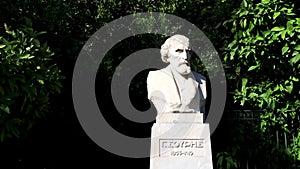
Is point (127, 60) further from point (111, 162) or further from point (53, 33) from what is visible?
point (111, 162)

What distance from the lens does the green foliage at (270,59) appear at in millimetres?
5855

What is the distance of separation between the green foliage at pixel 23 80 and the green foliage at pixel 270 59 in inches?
112

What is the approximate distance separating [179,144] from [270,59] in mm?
2587

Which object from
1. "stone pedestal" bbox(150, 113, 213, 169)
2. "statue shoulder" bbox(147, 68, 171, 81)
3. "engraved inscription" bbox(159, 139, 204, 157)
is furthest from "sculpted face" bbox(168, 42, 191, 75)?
"engraved inscription" bbox(159, 139, 204, 157)

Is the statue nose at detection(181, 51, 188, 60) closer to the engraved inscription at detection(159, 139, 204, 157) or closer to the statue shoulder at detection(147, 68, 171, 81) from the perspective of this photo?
the statue shoulder at detection(147, 68, 171, 81)

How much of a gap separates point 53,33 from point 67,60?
548mm

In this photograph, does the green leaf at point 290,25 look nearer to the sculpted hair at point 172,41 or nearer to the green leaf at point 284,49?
the green leaf at point 284,49

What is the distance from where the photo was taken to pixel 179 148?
423cm

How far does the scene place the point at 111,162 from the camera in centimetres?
807

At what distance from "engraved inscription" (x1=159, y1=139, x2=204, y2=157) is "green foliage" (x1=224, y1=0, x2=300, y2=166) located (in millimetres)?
2250

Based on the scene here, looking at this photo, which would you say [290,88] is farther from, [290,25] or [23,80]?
[23,80]

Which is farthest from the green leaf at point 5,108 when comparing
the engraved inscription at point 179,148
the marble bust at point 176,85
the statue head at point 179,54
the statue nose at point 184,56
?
the statue nose at point 184,56

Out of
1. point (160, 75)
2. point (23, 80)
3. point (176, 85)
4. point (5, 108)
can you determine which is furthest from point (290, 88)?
point (5, 108)

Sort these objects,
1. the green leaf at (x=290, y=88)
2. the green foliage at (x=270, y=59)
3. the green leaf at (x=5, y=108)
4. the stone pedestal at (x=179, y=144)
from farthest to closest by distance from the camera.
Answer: the green leaf at (x=290, y=88) < the green foliage at (x=270, y=59) < the green leaf at (x=5, y=108) < the stone pedestal at (x=179, y=144)
